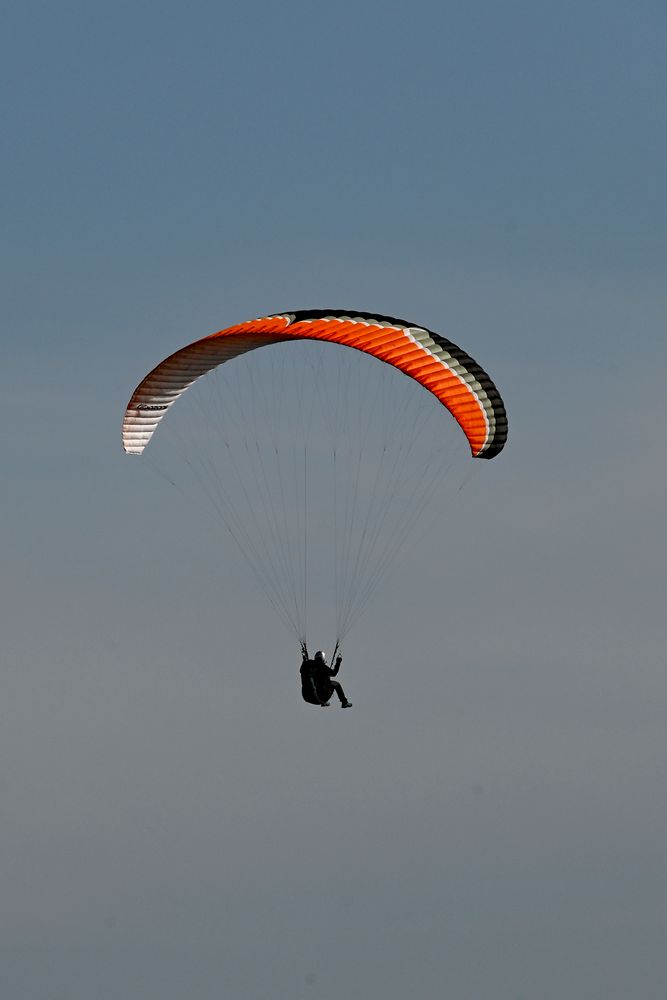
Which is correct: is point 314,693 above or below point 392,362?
below

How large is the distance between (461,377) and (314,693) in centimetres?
641

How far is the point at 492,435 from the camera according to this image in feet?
165

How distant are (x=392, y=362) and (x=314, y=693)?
6.23 meters

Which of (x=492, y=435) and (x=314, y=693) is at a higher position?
(x=492, y=435)

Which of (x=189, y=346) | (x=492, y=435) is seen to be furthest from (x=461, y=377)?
(x=189, y=346)

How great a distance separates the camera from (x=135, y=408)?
5259 cm

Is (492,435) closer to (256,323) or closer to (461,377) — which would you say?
(461,377)

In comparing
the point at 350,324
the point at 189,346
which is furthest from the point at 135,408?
the point at 350,324

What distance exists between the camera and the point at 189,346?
51281 millimetres

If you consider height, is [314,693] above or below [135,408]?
below

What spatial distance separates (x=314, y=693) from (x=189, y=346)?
709 cm

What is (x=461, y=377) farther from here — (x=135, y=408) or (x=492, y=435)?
(x=135, y=408)

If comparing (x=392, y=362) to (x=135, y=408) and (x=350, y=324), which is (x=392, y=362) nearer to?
(x=350, y=324)

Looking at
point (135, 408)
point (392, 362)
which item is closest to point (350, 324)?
point (392, 362)
